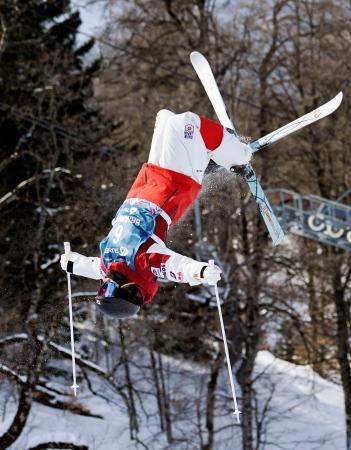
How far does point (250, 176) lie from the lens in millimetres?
4805

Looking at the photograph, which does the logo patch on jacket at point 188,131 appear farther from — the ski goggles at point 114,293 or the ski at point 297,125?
the ski goggles at point 114,293

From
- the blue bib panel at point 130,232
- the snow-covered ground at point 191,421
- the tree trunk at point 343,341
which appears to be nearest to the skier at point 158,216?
the blue bib panel at point 130,232

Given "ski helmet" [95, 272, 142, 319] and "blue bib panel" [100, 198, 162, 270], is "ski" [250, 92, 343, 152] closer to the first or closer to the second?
"blue bib panel" [100, 198, 162, 270]

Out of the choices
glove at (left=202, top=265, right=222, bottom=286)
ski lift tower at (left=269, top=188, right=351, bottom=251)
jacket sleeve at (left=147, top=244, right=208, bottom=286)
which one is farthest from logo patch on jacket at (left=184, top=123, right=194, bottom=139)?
ski lift tower at (left=269, top=188, right=351, bottom=251)

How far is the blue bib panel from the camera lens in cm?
420

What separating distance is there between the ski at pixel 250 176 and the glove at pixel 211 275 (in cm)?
108

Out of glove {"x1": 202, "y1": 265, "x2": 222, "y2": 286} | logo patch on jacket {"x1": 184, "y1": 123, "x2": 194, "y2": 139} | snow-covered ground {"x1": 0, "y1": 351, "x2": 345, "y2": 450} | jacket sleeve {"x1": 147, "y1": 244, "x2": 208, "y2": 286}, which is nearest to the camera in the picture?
glove {"x1": 202, "y1": 265, "x2": 222, "y2": 286}

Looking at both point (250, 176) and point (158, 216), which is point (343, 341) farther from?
point (158, 216)

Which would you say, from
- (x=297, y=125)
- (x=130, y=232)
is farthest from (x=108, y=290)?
(x=297, y=125)

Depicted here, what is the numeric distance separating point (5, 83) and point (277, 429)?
39.1 ft

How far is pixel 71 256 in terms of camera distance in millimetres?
4715

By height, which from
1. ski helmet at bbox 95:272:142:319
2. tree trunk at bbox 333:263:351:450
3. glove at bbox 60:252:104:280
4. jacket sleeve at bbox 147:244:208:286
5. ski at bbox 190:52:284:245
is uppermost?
tree trunk at bbox 333:263:351:450

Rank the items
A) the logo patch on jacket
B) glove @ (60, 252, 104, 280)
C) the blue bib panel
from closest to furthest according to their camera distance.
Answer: the blue bib panel < the logo patch on jacket < glove @ (60, 252, 104, 280)

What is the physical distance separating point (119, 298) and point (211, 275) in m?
0.61
